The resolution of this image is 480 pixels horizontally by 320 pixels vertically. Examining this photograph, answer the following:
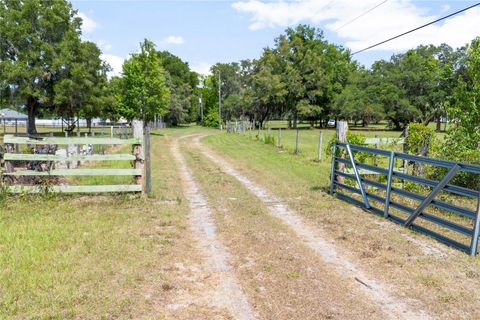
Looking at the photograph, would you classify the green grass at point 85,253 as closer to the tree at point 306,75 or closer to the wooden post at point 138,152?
the wooden post at point 138,152

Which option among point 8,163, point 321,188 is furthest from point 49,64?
point 321,188

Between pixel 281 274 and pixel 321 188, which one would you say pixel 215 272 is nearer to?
pixel 281 274

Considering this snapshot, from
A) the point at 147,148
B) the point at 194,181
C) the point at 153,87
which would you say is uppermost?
the point at 153,87

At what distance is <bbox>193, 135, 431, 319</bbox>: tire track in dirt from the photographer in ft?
12.6

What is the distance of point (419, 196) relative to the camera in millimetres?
6590

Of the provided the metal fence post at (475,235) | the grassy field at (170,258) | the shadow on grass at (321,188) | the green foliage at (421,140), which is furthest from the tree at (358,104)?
the metal fence post at (475,235)

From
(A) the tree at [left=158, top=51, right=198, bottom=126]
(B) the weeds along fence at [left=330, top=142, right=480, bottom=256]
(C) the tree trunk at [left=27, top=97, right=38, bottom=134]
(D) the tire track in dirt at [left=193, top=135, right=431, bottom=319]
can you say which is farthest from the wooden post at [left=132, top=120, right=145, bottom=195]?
(A) the tree at [left=158, top=51, right=198, bottom=126]

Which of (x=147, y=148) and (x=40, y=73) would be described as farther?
(x=40, y=73)

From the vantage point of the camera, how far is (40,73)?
37469 millimetres

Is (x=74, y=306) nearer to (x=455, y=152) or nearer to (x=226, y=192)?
(x=226, y=192)

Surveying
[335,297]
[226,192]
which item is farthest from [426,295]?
[226,192]

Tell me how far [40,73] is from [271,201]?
36887 millimetres

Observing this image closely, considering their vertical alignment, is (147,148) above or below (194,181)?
above

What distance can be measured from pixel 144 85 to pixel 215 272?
37.2 meters
